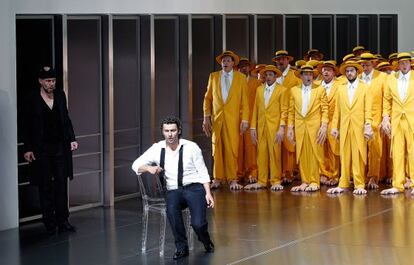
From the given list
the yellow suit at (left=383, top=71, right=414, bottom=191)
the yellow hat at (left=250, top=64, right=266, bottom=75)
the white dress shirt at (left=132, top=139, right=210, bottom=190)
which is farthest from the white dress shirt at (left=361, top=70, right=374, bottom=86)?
the white dress shirt at (left=132, top=139, right=210, bottom=190)

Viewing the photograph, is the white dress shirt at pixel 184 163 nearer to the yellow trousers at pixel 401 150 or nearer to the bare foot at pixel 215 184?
the yellow trousers at pixel 401 150

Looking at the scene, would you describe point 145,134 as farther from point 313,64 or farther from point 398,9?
point 398,9

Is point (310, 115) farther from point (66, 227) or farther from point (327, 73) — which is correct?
point (66, 227)

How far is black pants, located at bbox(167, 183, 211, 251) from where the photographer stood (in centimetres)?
1234

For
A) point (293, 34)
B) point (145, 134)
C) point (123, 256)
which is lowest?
point (123, 256)

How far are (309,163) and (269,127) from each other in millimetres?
790

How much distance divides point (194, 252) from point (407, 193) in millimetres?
5098

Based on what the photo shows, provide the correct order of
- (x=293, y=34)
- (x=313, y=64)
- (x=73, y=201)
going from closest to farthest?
(x=73, y=201)
(x=313, y=64)
(x=293, y=34)

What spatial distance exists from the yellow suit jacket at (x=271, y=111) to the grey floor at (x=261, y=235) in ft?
4.23

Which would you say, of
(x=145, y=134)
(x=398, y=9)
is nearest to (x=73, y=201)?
(x=145, y=134)

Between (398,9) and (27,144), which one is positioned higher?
(398,9)

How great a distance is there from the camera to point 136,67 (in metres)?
17.0

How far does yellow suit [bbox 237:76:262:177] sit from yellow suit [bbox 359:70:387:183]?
183cm

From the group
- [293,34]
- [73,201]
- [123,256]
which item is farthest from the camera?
[293,34]
